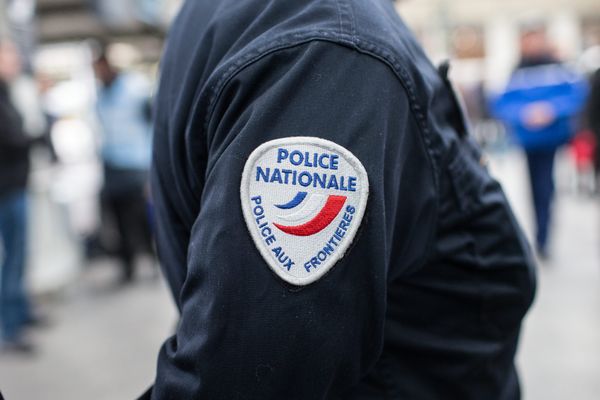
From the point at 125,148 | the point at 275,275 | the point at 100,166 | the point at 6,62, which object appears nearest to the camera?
the point at 275,275

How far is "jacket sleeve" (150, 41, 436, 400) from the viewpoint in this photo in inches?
26.4

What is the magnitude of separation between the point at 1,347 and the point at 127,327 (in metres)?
0.73

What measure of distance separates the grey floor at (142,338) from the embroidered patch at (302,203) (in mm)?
2462

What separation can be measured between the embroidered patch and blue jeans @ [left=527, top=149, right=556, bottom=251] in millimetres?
4480

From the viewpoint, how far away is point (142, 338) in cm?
388

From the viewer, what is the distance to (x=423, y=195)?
2.59ft

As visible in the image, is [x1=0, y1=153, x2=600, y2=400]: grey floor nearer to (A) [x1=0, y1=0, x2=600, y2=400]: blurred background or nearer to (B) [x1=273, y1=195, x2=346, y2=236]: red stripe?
(A) [x1=0, y1=0, x2=600, y2=400]: blurred background

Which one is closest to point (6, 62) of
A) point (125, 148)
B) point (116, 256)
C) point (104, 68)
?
point (104, 68)

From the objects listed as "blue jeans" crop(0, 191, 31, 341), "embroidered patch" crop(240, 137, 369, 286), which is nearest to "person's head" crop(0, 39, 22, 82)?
"blue jeans" crop(0, 191, 31, 341)

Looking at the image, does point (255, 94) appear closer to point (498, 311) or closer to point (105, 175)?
point (498, 311)

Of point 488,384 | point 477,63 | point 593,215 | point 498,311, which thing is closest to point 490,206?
point 498,311

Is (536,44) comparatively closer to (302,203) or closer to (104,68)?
(104,68)

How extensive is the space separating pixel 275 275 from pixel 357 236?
3.7 inches

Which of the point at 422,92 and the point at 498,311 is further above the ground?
the point at 422,92
